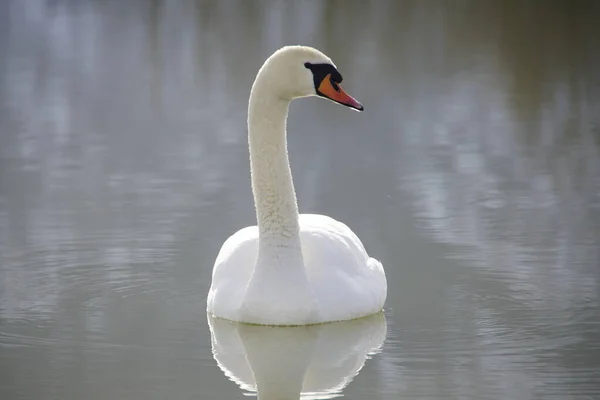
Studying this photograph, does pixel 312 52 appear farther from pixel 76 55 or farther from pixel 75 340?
pixel 76 55

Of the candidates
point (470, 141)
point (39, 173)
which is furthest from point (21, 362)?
point (470, 141)

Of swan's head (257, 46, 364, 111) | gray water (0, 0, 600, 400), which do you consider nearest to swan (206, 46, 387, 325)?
swan's head (257, 46, 364, 111)

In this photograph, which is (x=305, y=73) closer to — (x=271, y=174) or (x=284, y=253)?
(x=271, y=174)

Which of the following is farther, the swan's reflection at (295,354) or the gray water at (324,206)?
the gray water at (324,206)

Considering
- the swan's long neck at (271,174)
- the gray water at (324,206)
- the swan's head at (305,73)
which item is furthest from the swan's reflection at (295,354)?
the swan's head at (305,73)

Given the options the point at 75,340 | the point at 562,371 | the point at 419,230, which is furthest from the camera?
the point at 419,230

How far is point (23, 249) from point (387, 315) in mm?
2835

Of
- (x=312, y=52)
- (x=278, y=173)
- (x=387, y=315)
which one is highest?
(x=312, y=52)

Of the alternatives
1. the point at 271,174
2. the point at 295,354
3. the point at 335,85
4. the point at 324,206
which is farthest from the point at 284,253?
the point at 324,206

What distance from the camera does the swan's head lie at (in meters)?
7.87

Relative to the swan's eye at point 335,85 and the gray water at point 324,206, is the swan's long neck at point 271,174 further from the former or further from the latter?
the gray water at point 324,206

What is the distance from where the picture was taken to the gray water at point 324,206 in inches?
281

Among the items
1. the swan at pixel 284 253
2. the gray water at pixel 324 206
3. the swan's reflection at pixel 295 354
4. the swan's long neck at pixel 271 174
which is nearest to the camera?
the swan's reflection at pixel 295 354

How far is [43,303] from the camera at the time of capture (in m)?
8.44
